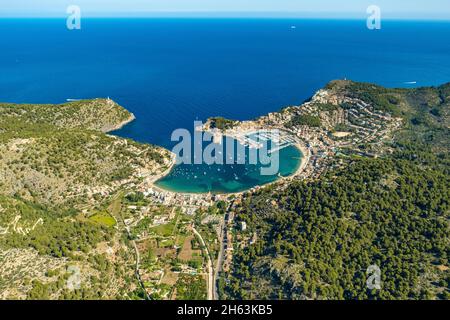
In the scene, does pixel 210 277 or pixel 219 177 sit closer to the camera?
pixel 210 277

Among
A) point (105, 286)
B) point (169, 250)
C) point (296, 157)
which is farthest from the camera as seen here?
point (296, 157)

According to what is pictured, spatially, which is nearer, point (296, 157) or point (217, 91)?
point (296, 157)

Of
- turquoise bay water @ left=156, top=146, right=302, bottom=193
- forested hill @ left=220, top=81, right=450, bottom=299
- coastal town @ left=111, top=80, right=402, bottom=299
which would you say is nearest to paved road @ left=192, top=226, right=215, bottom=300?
coastal town @ left=111, top=80, right=402, bottom=299

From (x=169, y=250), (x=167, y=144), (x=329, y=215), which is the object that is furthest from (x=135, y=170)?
(x=329, y=215)

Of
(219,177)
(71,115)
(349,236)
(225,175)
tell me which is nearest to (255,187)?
(225,175)

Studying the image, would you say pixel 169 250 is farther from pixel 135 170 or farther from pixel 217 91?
pixel 217 91

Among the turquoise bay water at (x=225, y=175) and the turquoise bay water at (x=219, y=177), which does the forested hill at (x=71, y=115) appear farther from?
the turquoise bay water at (x=219, y=177)

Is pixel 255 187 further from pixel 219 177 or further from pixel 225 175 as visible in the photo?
pixel 219 177
